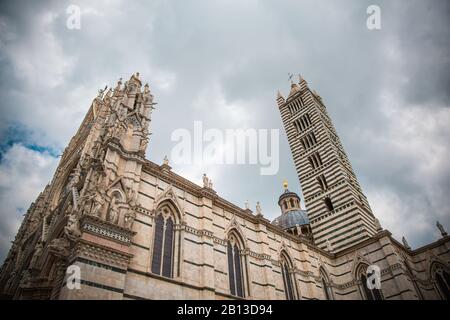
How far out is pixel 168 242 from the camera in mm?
13922

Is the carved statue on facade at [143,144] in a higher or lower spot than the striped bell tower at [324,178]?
lower

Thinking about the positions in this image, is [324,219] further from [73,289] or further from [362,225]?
[73,289]

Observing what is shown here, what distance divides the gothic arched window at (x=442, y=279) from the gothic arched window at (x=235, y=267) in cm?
1702

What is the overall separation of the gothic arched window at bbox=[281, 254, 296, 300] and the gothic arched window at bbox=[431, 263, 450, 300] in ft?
41.3

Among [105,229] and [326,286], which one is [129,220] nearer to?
[105,229]

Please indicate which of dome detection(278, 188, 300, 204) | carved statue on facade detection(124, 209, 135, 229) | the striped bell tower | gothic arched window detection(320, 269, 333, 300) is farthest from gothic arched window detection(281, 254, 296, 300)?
dome detection(278, 188, 300, 204)

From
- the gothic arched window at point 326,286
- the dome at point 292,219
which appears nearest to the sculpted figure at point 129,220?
the gothic arched window at point 326,286

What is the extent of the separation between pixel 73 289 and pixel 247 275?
31.9 feet

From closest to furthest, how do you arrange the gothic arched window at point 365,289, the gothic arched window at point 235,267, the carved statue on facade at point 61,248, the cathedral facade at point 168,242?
1. the carved statue on facade at point 61,248
2. the cathedral facade at point 168,242
3. the gothic arched window at point 235,267
4. the gothic arched window at point 365,289

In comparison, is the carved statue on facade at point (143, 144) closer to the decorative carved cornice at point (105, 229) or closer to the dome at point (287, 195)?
the decorative carved cornice at point (105, 229)

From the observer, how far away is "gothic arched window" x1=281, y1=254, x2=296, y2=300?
1833 cm

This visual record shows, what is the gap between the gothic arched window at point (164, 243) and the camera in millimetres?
12969
